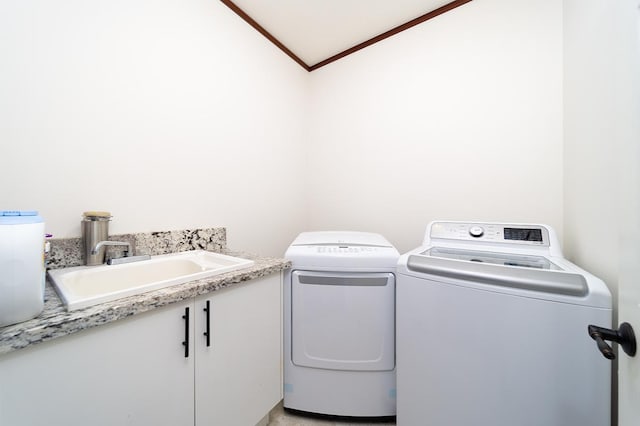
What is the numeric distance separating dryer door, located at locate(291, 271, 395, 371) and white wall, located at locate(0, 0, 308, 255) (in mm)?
790

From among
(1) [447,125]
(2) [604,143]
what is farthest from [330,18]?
(2) [604,143]

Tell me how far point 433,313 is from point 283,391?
3.24 ft

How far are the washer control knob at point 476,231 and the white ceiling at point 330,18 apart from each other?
1.68m

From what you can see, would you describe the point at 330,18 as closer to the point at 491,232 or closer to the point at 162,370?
the point at 491,232

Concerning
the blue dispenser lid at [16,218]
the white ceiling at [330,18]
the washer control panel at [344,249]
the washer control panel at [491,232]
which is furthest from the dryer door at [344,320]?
the white ceiling at [330,18]

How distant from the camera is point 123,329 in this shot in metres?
0.71

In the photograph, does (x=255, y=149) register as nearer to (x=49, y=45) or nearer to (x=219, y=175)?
(x=219, y=175)

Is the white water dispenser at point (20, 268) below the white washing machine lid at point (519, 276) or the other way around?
the other way around

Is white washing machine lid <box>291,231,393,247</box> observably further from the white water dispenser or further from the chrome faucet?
the white water dispenser

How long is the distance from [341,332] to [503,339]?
0.74m

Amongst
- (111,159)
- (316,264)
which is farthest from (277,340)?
(111,159)

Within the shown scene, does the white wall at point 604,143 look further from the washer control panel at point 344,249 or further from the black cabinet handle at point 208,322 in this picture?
the black cabinet handle at point 208,322

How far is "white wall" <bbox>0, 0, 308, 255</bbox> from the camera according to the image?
94 cm

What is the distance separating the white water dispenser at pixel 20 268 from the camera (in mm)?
544
